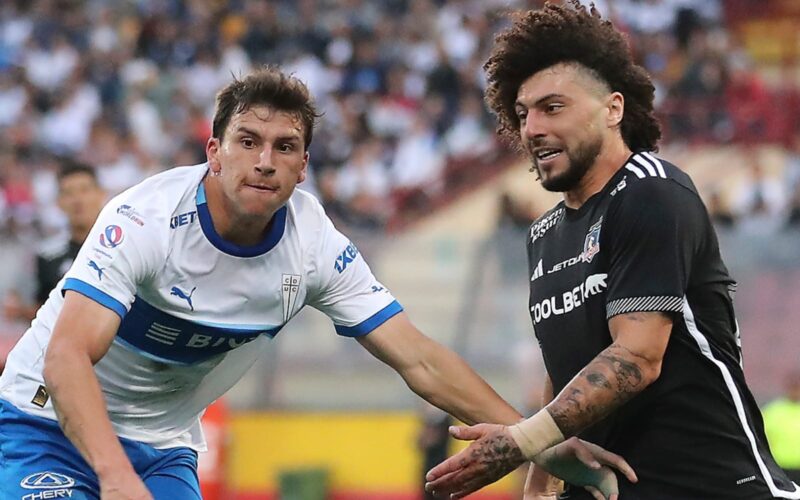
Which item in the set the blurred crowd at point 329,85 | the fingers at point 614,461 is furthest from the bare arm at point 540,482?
the blurred crowd at point 329,85

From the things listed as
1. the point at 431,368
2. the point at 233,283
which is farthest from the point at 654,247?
the point at 233,283

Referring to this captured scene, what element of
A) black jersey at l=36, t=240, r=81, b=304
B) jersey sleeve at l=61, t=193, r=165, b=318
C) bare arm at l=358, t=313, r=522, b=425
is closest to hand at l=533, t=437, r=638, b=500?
bare arm at l=358, t=313, r=522, b=425

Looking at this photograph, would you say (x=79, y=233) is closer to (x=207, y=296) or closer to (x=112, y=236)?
(x=207, y=296)

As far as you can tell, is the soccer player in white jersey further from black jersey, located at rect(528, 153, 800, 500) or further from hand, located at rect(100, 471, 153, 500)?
hand, located at rect(100, 471, 153, 500)

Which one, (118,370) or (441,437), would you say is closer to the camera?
(118,370)

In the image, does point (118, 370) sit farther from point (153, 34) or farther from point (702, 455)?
point (153, 34)

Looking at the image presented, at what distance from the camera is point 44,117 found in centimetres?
1902

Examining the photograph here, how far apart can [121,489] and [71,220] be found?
14.9 feet

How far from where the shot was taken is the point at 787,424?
12.5m

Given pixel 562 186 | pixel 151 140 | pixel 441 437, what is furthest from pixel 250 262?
pixel 151 140

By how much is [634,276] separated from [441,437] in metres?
8.52

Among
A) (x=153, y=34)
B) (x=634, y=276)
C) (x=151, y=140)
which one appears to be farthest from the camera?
(x=153, y=34)

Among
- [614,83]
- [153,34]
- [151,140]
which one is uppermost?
[153,34]

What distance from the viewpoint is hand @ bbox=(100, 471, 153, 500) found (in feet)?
14.7
